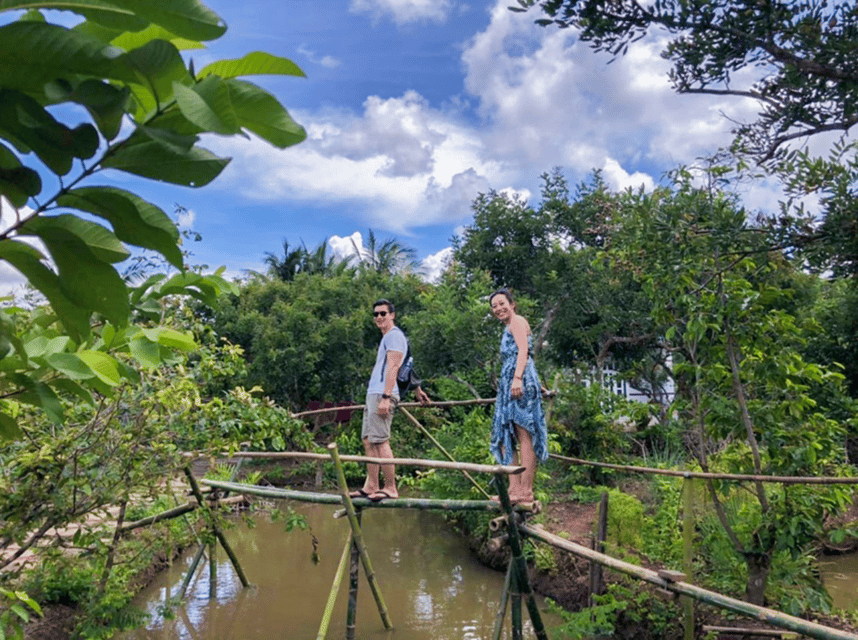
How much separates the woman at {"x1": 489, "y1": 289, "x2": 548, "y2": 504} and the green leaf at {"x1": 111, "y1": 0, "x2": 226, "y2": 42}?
4221mm

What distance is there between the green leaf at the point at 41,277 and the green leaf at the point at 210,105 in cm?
31

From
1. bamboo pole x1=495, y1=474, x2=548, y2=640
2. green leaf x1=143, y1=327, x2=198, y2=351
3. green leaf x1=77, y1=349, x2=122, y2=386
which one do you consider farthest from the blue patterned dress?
green leaf x1=77, y1=349, x2=122, y2=386

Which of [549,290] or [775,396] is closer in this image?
[775,396]

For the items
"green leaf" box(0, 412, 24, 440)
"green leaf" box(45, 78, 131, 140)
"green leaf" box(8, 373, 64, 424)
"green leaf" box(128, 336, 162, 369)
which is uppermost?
"green leaf" box(45, 78, 131, 140)

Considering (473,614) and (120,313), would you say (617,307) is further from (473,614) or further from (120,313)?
(120,313)

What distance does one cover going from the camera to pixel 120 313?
35.0 inches

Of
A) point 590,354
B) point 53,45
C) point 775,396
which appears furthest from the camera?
point 590,354

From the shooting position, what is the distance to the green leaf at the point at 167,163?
0.75 meters

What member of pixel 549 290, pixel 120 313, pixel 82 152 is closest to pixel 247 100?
pixel 82 152

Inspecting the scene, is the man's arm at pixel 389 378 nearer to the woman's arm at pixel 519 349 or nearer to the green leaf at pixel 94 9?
the woman's arm at pixel 519 349

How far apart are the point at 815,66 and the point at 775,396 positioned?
7.99 ft

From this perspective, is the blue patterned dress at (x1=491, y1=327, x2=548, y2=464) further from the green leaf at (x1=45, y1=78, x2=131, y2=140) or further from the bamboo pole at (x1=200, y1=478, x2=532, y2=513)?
the green leaf at (x1=45, y1=78, x2=131, y2=140)

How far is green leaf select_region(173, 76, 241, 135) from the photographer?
0.68 metres

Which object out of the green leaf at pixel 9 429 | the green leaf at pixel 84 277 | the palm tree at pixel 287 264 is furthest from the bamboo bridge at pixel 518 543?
the palm tree at pixel 287 264
